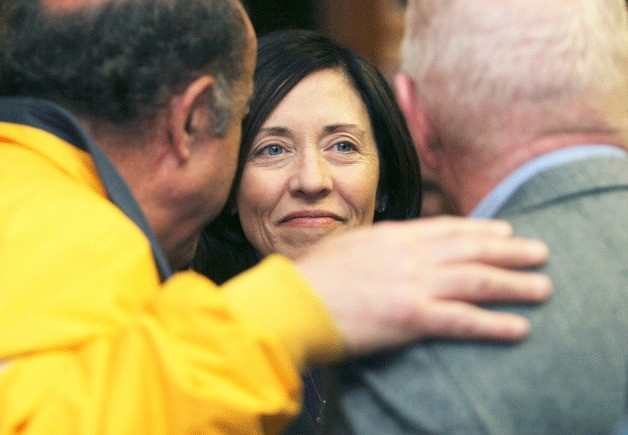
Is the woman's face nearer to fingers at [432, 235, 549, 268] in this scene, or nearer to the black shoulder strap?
the black shoulder strap

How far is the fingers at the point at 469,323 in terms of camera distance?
49.1 inches

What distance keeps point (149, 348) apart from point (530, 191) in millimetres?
560

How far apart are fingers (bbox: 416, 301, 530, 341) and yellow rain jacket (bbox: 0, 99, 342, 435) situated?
12cm

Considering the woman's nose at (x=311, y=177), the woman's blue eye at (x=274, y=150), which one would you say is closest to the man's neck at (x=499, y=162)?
the woman's nose at (x=311, y=177)

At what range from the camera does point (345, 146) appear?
8.07 ft

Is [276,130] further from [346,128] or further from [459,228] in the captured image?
[459,228]

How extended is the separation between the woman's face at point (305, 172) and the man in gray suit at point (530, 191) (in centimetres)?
91

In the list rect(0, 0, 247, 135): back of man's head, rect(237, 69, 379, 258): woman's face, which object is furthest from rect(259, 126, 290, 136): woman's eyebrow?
rect(0, 0, 247, 135): back of man's head

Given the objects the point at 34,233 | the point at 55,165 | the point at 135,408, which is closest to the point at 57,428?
the point at 135,408

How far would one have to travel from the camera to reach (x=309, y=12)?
17.3 feet

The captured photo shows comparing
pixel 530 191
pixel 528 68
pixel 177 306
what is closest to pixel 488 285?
pixel 530 191

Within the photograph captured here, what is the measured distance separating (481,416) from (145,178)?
77cm

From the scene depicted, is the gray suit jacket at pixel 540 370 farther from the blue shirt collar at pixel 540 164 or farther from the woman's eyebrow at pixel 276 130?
the woman's eyebrow at pixel 276 130

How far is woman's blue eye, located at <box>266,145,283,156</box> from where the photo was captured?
96.0 inches
